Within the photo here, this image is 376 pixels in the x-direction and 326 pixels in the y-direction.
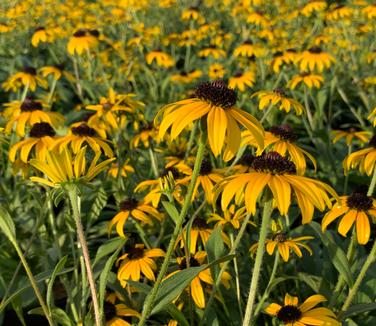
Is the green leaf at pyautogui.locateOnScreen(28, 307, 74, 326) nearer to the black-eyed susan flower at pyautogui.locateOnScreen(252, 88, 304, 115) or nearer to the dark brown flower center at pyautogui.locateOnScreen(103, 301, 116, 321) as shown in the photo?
the dark brown flower center at pyautogui.locateOnScreen(103, 301, 116, 321)

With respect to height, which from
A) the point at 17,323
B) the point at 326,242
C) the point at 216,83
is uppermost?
the point at 216,83

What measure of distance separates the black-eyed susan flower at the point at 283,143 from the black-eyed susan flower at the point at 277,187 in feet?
1.56

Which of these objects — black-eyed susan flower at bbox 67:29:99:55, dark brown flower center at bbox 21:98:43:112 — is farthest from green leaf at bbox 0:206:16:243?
black-eyed susan flower at bbox 67:29:99:55

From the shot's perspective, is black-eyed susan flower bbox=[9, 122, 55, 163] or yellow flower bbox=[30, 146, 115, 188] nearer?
yellow flower bbox=[30, 146, 115, 188]

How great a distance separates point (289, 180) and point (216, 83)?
38 cm

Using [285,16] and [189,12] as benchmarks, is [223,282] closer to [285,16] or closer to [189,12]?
[189,12]

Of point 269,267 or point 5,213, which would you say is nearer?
point 5,213

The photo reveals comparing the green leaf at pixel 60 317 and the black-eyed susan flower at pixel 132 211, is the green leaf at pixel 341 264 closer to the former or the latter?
the black-eyed susan flower at pixel 132 211

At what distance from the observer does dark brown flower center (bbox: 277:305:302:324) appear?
1782 millimetres

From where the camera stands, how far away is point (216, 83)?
1586 mm

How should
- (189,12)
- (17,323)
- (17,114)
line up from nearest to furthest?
(17,323) < (17,114) < (189,12)

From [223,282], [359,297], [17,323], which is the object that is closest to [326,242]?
[223,282]

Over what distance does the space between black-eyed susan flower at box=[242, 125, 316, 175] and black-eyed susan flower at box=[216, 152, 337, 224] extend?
18.8 inches

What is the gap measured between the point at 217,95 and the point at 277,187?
316 mm
